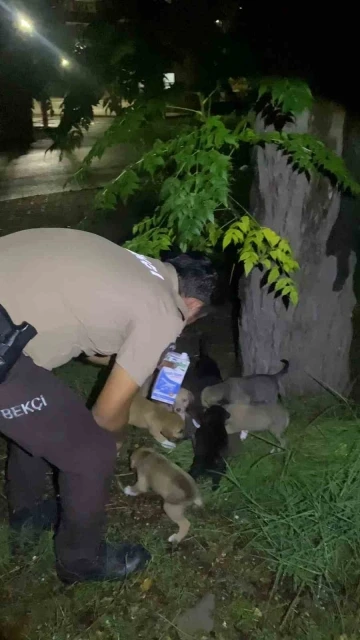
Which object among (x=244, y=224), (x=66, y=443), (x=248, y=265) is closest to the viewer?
(x=66, y=443)

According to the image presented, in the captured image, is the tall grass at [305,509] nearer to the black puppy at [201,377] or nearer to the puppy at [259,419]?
the puppy at [259,419]

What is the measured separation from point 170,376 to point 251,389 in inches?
44.8

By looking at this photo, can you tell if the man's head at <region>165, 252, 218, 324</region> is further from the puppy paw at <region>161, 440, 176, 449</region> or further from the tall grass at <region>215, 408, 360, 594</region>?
the puppy paw at <region>161, 440, 176, 449</region>

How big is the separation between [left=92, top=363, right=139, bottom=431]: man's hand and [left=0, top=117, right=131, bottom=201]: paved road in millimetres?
9085

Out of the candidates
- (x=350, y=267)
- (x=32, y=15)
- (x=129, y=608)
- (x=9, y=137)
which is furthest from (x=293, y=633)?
(x=9, y=137)

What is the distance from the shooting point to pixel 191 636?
117 inches

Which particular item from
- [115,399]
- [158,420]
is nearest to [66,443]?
[115,399]

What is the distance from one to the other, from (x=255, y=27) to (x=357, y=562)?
3.05 meters

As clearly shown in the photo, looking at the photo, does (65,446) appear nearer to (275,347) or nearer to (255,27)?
(275,347)

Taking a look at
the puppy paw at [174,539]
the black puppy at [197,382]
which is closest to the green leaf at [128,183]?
the black puppy at [197,382]

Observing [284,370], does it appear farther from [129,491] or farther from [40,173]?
[40,173]

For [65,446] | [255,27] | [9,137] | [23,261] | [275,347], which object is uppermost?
[255,27]

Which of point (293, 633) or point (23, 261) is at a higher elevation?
point (23, 261)

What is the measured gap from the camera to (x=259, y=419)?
417cm
